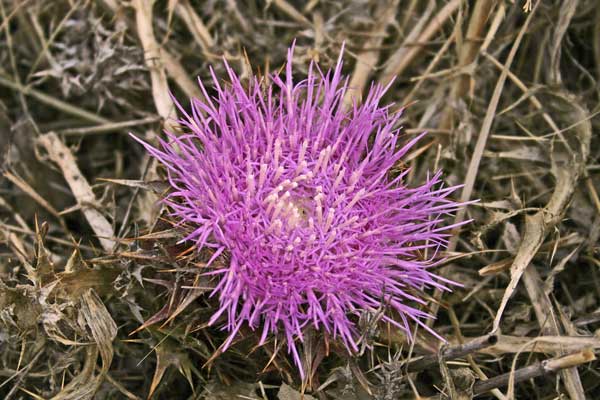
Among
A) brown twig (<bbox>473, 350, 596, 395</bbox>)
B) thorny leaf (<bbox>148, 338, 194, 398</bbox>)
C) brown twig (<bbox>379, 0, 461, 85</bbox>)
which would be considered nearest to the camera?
brown twig (<bbox>473, 350, 596, 395</bbox>)

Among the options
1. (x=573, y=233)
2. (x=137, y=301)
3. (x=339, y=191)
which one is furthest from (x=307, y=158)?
(x=573, y=233)

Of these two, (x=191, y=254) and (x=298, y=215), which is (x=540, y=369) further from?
(x=191, y=254)

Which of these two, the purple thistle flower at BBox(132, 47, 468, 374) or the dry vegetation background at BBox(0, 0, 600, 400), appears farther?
the dry vegetation background at BBox(0, 0, 600, 400)

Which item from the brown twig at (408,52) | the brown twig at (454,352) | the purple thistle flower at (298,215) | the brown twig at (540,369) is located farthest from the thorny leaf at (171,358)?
the brown twig at (408,52)

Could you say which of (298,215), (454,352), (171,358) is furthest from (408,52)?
(171,358)

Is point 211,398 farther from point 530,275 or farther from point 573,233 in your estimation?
point 573,233

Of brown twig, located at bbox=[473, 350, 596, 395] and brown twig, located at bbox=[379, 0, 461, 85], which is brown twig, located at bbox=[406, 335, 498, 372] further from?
brown twig, located at bbox=[379, 0, 461, 85]

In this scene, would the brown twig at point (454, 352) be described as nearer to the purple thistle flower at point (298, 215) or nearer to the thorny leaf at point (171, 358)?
the purple thistle flower at point (298, 215)

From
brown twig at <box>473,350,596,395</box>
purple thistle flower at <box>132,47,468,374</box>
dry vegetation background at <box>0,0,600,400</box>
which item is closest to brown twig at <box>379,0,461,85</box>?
dry vegetation background at <box>0,0,600,400</box>

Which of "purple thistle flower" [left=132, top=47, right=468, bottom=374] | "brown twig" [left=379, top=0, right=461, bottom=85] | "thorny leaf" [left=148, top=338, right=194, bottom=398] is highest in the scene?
"brown twig" [left=379, top=0, right=461, bottom=85]
